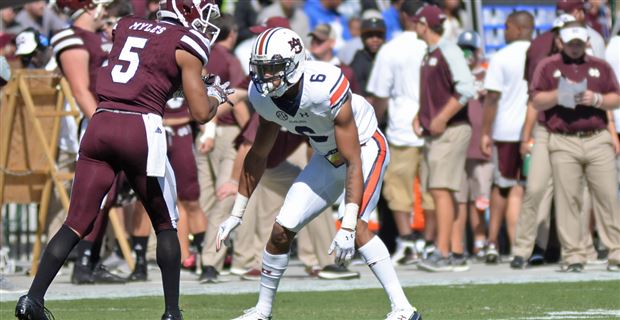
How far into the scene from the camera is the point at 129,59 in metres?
7.62

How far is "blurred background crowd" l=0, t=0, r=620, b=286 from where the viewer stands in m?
11.6

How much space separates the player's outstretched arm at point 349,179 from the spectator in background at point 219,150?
11.8ft

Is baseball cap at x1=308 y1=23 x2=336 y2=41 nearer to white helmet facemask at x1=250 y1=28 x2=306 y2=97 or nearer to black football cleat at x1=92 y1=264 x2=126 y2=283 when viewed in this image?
black football cleat at x1=92 y1=264 x2=126 y2=283

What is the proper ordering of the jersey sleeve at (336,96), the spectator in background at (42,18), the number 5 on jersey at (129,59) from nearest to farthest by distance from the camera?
the number 5 on jersey at (129,59)
the jersey sleeve at (336,96)
the spectator in background at (42,18)

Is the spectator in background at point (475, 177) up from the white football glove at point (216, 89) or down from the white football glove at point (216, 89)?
down

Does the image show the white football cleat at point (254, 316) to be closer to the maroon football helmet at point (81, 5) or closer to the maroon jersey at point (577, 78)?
the maroon football helmet at point (81, 5)

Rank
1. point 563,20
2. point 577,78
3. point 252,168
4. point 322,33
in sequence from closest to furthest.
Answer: point 252,168 → point 577,78 → point 563,20 → point 322,33

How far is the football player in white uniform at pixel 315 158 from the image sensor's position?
7852 millimetres

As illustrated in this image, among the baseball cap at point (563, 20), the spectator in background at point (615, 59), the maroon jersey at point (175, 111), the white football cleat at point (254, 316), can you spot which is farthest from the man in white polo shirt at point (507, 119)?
the white football cleat at point (254, 316)

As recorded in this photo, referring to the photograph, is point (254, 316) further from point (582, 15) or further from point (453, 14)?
point (453, 14)

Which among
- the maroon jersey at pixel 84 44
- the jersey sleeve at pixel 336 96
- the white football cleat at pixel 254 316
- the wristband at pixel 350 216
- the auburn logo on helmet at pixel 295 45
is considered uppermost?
the auburn logo on helmet at pixel 295 45

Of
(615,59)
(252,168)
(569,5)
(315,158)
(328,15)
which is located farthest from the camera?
(328,15)

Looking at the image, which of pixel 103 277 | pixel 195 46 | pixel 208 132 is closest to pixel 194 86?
pixel 195 46

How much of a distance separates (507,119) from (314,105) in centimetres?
560
